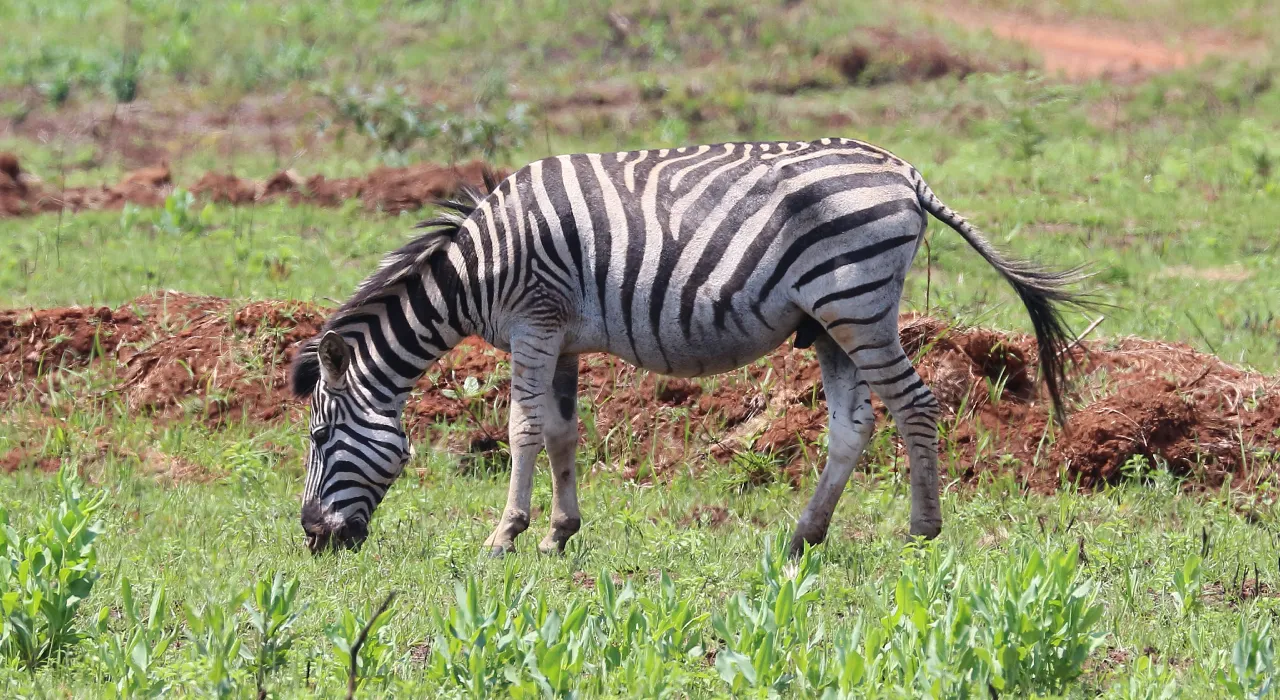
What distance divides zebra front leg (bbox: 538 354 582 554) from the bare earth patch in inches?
615

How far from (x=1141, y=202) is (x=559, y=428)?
9.10 metres

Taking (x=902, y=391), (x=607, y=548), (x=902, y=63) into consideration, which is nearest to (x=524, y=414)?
(x=607, y=548)

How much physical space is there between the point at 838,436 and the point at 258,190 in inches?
375

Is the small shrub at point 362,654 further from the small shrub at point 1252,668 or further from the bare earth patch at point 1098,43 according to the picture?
the bare earth patch at point 1098,43

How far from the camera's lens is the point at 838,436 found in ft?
24.5

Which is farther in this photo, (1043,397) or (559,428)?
(1043,397)

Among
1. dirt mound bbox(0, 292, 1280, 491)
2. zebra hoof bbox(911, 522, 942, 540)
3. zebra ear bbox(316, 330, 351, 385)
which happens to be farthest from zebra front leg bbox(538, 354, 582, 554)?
zebra hoof bbox(911, 522, 942, 540)

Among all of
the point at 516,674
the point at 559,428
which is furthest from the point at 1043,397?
the point at 516,674

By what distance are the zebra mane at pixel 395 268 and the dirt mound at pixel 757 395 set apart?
71 centimetres

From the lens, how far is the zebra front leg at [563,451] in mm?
7551

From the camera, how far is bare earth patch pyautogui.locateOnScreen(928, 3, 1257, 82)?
2284 centimetres

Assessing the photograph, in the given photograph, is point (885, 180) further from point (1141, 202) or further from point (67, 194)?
point (67, 194)

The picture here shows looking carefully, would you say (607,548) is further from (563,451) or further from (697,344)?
(697,344)

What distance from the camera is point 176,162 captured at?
1786 centimetres
